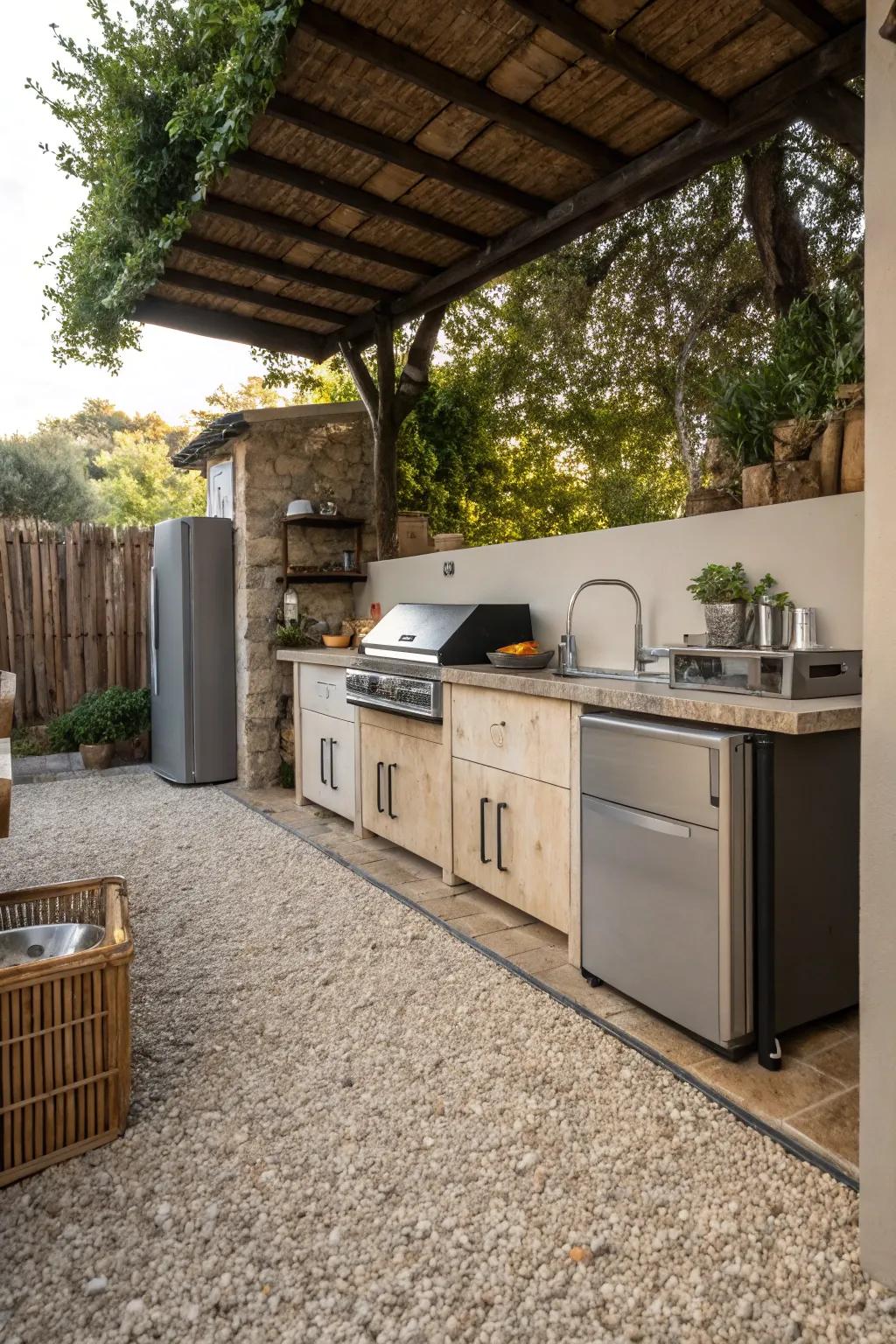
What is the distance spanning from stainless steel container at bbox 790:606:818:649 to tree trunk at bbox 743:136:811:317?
147 inches

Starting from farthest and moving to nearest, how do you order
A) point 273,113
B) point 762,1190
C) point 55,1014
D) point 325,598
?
1. point 325,598
2. point 273,113
3. point 55,1014
4. point 762,1190

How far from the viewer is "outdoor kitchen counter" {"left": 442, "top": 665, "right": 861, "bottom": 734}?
1.91 m

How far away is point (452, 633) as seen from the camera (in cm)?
355

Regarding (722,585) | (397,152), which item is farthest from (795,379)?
(397,152)

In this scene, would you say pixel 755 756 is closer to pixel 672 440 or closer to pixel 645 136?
pixel 645 136

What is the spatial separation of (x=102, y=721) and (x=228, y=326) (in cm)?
299

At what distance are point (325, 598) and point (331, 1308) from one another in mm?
4682

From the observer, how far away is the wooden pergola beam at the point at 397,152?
3168 mm

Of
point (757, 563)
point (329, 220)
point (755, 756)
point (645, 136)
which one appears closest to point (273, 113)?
point (329, 220)

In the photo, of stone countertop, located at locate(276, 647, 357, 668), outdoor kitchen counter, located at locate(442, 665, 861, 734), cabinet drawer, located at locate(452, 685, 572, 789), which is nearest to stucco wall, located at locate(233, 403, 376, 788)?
stone countertop, located at locate(276, 647, 357, 668)

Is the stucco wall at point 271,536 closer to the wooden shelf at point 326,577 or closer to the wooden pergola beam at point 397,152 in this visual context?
the wooden shelf at point 326,577

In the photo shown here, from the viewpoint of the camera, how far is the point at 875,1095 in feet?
4.73

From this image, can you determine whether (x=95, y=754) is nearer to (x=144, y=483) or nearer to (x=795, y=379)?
(x=795, y=379)

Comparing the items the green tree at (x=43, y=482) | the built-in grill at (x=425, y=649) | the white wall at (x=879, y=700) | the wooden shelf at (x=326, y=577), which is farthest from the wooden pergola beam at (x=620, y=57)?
the green tree at (x=43, y=482)
